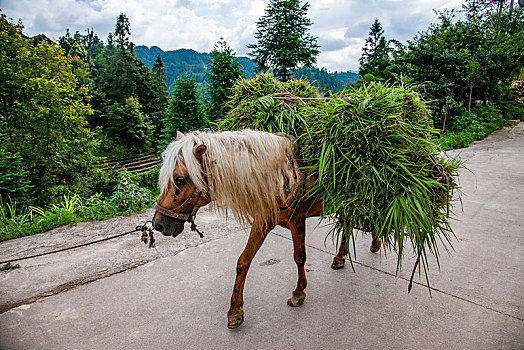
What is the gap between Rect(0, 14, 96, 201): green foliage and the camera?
8.07m

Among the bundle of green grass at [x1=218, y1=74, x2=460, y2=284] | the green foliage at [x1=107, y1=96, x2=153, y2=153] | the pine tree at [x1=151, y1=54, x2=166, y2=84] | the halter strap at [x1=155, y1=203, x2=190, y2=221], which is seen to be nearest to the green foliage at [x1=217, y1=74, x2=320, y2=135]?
the bundle of green grass at [x1=218, y1=74, x2=460, y2=284]

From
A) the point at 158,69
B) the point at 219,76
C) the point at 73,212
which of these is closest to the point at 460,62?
the point at 219,76

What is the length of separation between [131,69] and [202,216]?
28.4 m

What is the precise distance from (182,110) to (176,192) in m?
7.78

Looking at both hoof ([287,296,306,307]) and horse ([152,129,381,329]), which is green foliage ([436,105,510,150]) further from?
horse ([152,129,381,329])

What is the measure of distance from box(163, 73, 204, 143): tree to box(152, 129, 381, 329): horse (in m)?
7.40

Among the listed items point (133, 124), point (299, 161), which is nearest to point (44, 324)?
point (299, 161)

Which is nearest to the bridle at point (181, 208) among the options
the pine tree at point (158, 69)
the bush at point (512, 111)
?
the bush at point (512, 111)

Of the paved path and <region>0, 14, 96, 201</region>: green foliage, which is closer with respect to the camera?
the paved path

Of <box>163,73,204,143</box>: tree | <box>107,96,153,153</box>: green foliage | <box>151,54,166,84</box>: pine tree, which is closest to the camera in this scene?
<box>163,73,204,143</box>: tree

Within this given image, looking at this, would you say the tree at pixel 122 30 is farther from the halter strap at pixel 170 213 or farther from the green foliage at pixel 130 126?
the halter strap at pixel 170 213

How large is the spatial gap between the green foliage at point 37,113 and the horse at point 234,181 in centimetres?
771

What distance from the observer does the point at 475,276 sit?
2918 mm

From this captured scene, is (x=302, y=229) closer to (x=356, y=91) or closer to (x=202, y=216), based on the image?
(x=356, y=91)
